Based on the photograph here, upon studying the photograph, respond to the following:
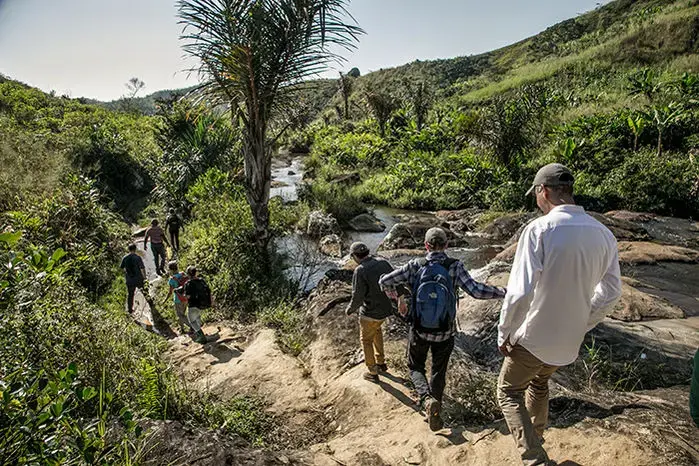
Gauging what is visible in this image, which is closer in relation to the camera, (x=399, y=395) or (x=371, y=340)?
(x=399, y=395)

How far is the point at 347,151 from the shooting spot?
31.6m

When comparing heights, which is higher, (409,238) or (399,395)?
(399,395)

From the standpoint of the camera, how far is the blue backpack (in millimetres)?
3537

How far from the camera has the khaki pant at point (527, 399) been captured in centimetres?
278

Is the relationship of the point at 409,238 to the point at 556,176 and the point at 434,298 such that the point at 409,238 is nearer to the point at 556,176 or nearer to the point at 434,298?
the point at 434,298

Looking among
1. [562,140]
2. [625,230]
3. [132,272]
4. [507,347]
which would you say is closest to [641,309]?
[507,347]

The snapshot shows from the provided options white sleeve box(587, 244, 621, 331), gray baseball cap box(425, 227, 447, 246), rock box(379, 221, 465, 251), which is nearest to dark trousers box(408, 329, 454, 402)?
gray baseball cap box(425, 227, 447, 246)

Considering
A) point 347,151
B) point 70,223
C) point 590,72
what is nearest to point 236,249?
point 70,223

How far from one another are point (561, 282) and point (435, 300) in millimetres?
1189

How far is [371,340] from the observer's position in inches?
186

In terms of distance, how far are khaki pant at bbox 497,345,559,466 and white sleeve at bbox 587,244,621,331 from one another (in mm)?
507

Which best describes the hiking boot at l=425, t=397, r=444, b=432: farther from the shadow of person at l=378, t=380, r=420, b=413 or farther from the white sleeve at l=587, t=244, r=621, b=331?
the white sleeve at l=587, t=244, r=621, b=331

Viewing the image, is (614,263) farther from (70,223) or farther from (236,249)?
(70,223)

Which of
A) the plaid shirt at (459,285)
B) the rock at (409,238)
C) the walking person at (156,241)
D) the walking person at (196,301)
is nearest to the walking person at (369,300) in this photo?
the plaid shirt at (459,285)
